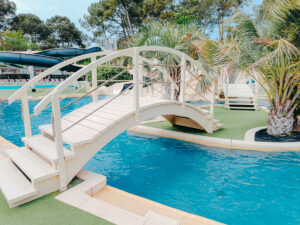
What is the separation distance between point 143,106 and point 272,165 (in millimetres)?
3454

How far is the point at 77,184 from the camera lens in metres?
3.82

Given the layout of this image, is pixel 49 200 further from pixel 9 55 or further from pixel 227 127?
pixel 9 55

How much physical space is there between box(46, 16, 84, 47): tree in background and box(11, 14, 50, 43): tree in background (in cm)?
147

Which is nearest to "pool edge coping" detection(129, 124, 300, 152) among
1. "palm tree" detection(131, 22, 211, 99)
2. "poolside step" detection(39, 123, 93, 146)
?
"palm tree" detection(131, 22, 211, 99)

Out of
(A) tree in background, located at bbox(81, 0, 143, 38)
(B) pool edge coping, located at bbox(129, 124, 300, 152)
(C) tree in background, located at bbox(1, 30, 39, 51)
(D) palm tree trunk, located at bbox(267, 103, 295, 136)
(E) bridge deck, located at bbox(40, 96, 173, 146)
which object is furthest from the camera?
(C) tree in background, located at bbox(1, 30, 39, 51)

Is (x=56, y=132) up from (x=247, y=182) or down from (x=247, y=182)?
up

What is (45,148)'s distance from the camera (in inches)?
163

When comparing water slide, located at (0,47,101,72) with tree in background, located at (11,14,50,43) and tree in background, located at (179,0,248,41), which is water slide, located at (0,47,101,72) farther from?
tree in background, located at (11,14,50,43)

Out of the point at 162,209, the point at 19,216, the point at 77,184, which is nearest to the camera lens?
the point at 19,216

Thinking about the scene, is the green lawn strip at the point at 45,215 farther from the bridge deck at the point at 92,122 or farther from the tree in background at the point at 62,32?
the tree in background at the point at 62,32

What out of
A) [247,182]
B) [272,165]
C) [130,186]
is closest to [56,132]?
[130,186]

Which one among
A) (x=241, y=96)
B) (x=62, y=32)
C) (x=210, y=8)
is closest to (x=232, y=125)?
(x=241, y=96)

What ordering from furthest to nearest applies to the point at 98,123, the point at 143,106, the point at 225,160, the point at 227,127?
1. the point at 227,127
2. the point at 225,160
3. the point at 143,106
4. the point at 98,123

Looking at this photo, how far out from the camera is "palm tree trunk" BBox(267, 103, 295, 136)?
23.6 ft
